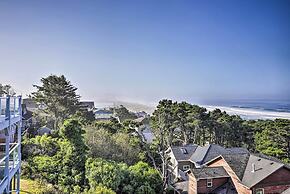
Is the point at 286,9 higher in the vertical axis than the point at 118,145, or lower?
higher

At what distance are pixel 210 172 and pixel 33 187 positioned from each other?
8.68 metres

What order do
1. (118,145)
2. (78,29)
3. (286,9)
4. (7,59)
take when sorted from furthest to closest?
(118,145) → (7,59) → (78,29) → (286,9)

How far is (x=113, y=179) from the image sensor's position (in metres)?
10.1

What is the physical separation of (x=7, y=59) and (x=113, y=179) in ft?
21.4

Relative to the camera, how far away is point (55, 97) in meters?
22.2

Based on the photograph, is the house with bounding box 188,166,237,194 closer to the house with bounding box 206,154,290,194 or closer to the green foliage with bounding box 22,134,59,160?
the house with bounding box 206,154,290,194

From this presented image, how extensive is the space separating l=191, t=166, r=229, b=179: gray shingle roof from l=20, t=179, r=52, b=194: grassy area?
24.1ft

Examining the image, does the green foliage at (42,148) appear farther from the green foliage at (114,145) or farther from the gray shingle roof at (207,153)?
the gray shingle roof at (207,153)

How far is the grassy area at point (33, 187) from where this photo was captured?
885cm

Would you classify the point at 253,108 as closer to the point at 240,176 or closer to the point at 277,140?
the point at 277,140

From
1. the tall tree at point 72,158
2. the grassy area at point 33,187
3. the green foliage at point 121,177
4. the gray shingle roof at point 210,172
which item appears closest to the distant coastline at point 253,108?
the gray shingle roof at point 210,172

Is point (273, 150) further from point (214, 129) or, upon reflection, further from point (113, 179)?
point (113, 179)

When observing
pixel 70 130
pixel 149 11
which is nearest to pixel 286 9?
pixel 149 11

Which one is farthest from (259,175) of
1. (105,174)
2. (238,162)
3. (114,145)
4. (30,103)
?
(30,103)
